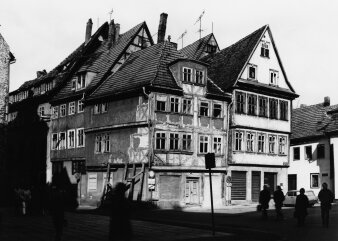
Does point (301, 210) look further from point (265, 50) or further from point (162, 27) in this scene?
point (162, 27)

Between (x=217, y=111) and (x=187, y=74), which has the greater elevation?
(x=187, y=74)

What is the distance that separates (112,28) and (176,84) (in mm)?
14450

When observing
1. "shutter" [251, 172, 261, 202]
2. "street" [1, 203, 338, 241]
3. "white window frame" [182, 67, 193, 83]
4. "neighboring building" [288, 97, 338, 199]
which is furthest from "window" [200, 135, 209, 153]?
"neighboring building" [288, 97, 338, 199]

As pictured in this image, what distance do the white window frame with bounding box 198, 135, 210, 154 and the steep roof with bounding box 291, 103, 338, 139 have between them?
1371 centimetres

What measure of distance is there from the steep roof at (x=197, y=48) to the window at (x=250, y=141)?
1241 centimetres

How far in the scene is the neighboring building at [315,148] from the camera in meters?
43.7

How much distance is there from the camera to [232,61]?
41.0m

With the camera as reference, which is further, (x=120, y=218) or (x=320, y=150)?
(x=320, y=150)

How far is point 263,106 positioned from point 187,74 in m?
8.18

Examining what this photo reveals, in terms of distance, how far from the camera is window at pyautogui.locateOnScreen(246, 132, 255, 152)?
39000 mm

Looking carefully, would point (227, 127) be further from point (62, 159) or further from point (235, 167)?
point (62, 159)

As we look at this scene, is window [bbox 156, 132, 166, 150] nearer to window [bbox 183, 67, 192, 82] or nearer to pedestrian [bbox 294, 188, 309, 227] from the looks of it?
window [bbox 183, 67, 192, 82]

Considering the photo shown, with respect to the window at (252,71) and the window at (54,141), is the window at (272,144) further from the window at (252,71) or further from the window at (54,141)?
the window at (54,141)

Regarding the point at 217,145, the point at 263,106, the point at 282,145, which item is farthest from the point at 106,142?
the point at 282,145
